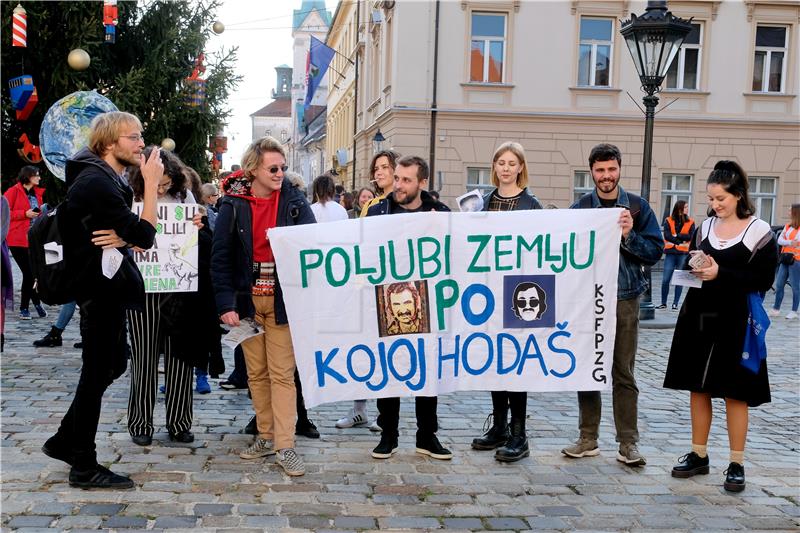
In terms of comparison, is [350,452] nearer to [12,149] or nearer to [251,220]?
[251,220]

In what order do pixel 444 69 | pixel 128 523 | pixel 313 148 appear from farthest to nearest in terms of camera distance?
1. pixel 313 148
2. pixel 444 69
3. pixel 128 523

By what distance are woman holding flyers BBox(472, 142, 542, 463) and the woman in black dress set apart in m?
0.95

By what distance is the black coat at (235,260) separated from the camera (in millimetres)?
5043

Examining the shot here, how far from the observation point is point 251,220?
5117 millimetres

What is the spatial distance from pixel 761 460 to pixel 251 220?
3680 mm

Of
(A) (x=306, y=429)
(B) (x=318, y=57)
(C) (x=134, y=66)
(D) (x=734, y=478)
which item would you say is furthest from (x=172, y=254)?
(B) (x=318, y=57)

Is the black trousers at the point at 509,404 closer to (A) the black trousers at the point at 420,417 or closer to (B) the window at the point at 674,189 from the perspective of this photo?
(A) the black trousers at the point at 420,417

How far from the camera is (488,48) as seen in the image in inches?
1022

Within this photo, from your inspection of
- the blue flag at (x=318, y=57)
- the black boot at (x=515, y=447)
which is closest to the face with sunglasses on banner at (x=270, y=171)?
the black boot at (x=515, y=447)

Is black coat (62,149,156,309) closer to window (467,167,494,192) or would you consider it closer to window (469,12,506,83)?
window (467,167,494,192)

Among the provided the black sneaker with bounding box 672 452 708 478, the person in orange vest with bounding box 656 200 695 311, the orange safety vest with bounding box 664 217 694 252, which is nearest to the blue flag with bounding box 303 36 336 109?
the person in orange vest with bounding box 656 200 695 311

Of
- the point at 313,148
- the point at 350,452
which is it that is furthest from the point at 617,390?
the point at 313,148

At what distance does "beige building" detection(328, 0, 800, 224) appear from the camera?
84.5 ft

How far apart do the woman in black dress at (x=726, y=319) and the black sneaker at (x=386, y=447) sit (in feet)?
5.65
